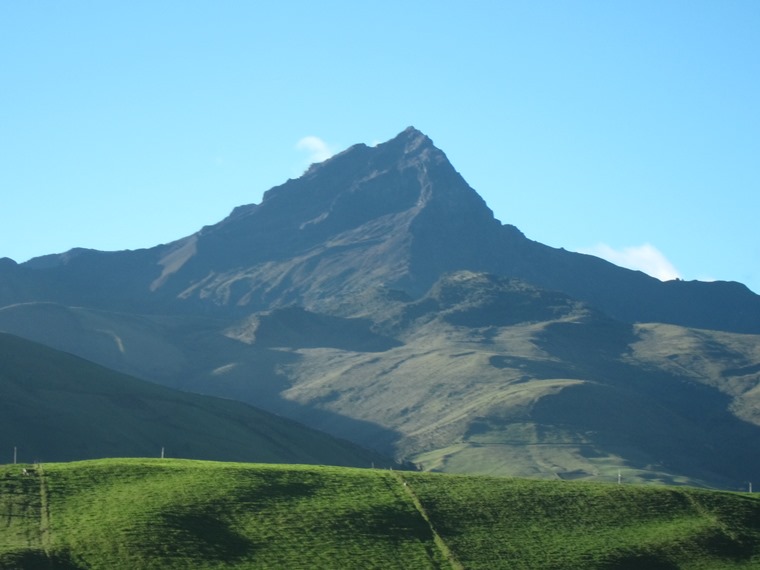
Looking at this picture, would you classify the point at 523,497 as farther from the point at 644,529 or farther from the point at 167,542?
the point at 167,542

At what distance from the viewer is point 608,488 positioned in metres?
77.8

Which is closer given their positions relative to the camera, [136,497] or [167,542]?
[167,542]

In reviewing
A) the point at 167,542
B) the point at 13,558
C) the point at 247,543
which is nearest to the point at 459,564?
the point at 247,543

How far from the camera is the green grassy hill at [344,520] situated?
59906 mm

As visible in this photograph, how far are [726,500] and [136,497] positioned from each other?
3574cm

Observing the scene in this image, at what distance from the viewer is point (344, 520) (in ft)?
218

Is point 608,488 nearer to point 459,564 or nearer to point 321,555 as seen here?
point 459,564

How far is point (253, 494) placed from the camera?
6900cm

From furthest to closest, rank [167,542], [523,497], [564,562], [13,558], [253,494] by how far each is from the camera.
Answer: [523,497] < [253,494] < [564,562] < [167,542] < [13,558]

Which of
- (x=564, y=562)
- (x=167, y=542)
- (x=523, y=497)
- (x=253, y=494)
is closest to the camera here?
(x=167, y=542)

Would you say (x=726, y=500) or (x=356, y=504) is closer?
(x=356, y=504)

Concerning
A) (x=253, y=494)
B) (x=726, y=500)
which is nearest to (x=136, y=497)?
(x=253, y=494)

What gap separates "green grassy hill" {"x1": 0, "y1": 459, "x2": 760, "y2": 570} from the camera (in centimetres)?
5991

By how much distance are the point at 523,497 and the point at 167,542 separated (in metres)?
23.1
